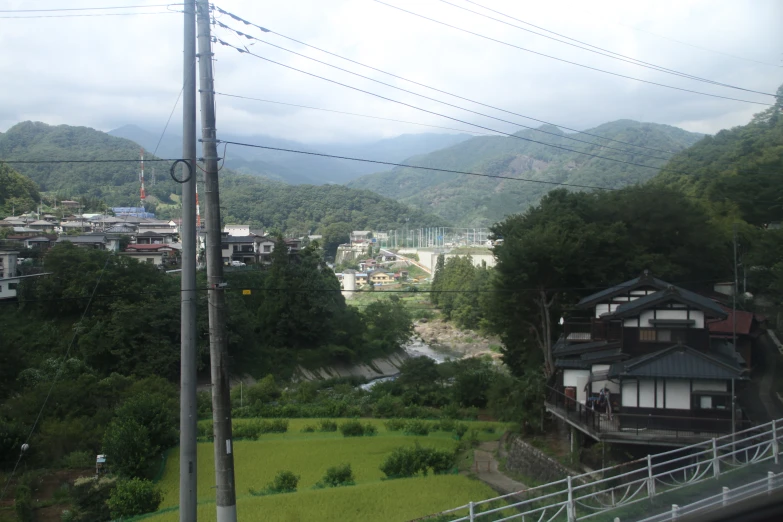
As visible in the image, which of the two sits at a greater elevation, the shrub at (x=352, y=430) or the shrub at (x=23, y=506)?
the shrub at (x=23, y=506)

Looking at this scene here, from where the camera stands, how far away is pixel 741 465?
749 cm

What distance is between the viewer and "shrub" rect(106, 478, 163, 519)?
11.2 metres

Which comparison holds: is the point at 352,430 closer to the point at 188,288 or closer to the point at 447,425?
the point at 447,425

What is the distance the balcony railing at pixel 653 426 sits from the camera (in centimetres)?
1051

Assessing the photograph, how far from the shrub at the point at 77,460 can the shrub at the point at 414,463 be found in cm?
762

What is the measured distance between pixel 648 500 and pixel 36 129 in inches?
3910

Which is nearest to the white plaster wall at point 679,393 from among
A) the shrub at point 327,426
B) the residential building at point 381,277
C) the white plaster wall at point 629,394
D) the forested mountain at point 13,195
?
the white plaster wall at point 629,394

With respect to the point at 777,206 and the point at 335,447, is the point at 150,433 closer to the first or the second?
the point at 335,447

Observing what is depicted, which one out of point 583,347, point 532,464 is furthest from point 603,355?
point 532,464

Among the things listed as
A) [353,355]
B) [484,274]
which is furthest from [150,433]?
[484,274]

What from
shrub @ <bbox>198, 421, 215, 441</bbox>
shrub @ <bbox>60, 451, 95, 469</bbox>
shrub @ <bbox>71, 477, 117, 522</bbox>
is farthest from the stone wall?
shrub @ <bbox>60, 451, 95, 469</bbox>

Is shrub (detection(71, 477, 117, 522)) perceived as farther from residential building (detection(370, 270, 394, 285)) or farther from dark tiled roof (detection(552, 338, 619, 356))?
residential building (detection(370, 270, 394, 285))

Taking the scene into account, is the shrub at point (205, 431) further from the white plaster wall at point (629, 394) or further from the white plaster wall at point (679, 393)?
the white plaster wall at point (679, 393)

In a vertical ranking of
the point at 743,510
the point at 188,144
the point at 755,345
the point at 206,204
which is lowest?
the point at 755,345
